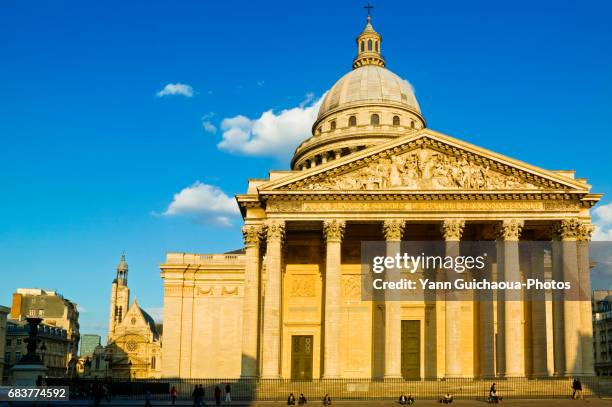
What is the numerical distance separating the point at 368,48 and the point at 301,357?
163 feet

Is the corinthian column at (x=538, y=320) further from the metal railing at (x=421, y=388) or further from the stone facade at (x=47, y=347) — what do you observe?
the stone facade at (x=47, y=347)

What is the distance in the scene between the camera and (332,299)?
4381 centimetres

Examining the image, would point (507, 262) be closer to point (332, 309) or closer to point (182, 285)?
point (332, 309)

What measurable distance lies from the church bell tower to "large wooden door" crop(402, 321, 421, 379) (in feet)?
371

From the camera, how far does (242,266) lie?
202 feet

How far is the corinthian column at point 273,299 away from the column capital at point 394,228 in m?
6.56

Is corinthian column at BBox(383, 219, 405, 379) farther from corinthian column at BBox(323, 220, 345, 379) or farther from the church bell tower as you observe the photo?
the church bell tower

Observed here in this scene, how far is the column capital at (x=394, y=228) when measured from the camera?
145ft

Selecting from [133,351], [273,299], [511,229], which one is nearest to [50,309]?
[133,351]

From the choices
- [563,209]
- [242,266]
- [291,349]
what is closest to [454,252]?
[563,209]

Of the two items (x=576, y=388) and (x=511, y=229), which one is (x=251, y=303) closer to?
(x=511, y=229)

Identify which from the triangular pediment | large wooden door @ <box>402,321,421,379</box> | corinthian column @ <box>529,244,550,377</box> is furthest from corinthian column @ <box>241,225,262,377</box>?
corinthian column @ <box>529,244,550,377</box>

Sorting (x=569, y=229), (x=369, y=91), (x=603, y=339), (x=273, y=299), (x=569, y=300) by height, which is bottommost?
(x=603, y=339)

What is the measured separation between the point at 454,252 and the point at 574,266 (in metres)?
7.43
